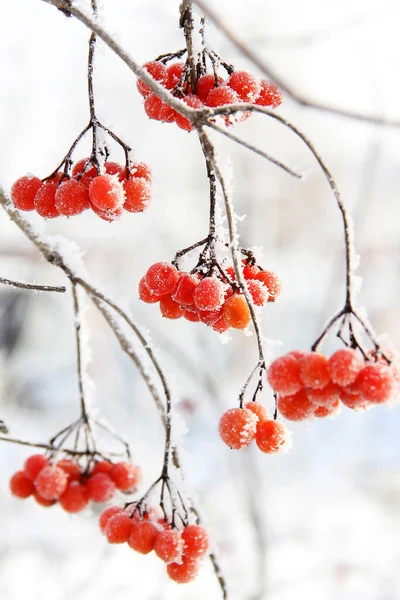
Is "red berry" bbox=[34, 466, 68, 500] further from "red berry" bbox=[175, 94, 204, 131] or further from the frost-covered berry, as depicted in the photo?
"red berry" bbox=[175, 94, 204, 131]

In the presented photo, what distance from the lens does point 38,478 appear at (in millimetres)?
1249

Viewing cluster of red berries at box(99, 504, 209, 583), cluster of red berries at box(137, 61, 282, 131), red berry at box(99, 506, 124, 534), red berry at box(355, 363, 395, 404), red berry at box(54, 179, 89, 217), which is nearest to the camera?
red berry at box(355, 363, 395, 404)

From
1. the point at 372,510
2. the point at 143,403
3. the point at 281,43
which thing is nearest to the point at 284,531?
the point at 372,510

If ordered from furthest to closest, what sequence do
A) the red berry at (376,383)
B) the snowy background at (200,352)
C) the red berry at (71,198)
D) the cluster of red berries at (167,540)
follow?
the snowy background at (200,352) → the cluster of red berries at (167,540) → the red berry at (71,198) → the red berry at (376,383)

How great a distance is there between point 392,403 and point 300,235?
9592 mm

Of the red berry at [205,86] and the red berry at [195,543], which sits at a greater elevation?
the red berry at [205,86]

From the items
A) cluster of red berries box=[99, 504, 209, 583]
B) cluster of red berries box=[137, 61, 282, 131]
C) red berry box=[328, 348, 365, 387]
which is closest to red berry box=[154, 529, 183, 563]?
cluster of red berries box=[99, 504, 209, 583]

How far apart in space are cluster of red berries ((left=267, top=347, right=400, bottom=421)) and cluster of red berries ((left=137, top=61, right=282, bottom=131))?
378 millimetres

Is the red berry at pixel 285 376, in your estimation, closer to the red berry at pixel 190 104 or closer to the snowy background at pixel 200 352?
the red berry at pixel 190 104

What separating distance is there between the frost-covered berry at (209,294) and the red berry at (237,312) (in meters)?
0.02

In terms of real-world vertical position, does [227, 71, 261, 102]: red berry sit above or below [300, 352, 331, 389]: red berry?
above

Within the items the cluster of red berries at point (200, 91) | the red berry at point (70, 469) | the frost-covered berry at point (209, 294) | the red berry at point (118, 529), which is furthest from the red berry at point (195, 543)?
the cluster of red berries at point (200, 91)

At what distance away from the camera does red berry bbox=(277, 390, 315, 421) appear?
768 millimetres

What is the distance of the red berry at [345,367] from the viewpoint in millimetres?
719
